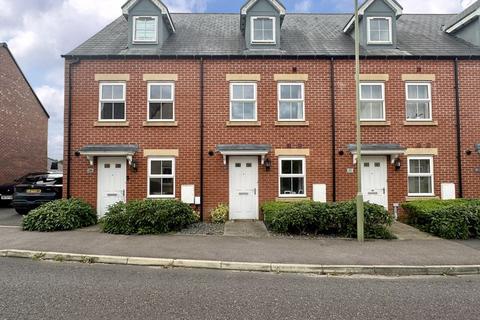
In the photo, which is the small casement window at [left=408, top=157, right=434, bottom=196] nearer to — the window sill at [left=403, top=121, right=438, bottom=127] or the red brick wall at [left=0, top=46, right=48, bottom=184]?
the window sill at [left=403, top=121, right=438, bottom=127]

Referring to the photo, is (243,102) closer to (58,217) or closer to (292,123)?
(292,123)

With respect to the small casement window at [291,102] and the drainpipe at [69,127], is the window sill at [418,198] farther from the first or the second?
the drainpipe at [69,127]

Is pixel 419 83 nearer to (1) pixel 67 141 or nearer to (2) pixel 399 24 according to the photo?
(2) pixel 399 24

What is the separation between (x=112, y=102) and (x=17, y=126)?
11.4m

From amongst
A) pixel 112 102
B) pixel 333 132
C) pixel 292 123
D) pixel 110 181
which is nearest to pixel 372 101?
pixel 333 132

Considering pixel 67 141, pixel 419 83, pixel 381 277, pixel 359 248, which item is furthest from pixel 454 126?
pixel 67 141

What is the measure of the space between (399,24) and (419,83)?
15.9ft

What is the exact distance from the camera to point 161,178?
1170 cm

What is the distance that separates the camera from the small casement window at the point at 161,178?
38.3 ft

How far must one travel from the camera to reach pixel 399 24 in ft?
49.9

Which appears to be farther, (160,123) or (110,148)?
(160,123)

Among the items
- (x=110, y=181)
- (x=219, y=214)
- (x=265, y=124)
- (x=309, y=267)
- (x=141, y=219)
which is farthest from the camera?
(x=265, y=124)

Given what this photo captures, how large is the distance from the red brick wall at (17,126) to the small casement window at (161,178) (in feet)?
38.0

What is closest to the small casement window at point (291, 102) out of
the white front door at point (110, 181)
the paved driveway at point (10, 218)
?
the white front door at point (110, 181)
